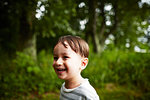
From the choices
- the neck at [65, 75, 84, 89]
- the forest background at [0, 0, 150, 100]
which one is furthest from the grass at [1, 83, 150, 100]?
the neck at [65, 75, 84, 89]

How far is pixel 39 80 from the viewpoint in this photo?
12.0 ft

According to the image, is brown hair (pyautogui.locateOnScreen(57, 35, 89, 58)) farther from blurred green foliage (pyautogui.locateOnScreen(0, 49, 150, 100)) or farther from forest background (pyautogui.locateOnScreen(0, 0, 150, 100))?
blurred green foliage (pyautogui.locateOnScreen(0, 49, 150, 100))

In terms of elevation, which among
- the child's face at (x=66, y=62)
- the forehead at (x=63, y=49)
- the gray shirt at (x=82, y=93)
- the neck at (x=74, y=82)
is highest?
the forehead at (x=63, y=49)

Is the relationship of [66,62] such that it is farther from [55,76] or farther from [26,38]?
[26,38]

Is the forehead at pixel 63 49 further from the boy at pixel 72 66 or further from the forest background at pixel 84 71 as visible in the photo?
the forest background at pixel 84 71

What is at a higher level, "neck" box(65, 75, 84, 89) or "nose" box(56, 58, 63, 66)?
"nose" box(56, 58, 63, 66)

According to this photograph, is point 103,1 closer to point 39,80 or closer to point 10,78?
point 39,80

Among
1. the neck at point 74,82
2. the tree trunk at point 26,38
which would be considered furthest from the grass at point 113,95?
the neck at point 74,82

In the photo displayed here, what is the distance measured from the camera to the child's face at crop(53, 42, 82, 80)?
1.42m

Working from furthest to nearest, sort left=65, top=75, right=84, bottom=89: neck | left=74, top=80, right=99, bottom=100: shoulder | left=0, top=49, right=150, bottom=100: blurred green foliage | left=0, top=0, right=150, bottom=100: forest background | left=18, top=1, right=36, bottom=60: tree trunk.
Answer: left=18, top=1, right=36, bottom=60: tree trunk < left=0, top=49, right=150, bottom=100: blurred green foliage < left=0, top=0, right=150, bottom=100: forest background < left=65, top=75, right=84, bottom=89: neck < left=74, top=80, right=99, bottom=100: shoulder

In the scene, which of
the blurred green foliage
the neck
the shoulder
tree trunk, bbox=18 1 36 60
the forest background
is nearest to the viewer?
the shoulder

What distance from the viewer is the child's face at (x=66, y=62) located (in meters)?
1.42

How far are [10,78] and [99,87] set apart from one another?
2.15m

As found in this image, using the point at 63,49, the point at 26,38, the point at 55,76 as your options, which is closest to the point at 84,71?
the point at 55,76
